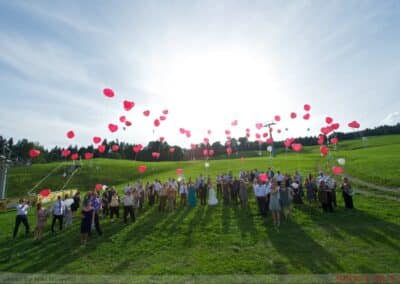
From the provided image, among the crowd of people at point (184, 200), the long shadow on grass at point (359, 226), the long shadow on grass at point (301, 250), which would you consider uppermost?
the crowd of people at point (184, 200)

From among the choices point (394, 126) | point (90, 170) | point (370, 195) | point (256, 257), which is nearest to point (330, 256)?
point (256, 257)

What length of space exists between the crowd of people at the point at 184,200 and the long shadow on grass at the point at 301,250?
1141 millimetres

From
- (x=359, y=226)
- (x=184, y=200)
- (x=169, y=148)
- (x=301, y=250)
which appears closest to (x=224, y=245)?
(x=301, y=250)

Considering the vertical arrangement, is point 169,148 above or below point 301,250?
above

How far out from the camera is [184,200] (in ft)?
58.6

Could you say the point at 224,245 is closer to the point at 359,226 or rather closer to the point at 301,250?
the point at 301,250

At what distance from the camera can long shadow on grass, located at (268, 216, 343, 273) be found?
7.47m

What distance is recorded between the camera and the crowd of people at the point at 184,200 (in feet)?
39.8

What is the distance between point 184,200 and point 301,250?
10.3 m

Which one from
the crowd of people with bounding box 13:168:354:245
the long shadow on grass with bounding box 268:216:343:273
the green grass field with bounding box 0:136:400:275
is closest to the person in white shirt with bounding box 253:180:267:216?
the crowd of people with bounding box 13:168:354:245

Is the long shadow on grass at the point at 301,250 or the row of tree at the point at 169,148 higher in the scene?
the row of tree at the point at 169,148

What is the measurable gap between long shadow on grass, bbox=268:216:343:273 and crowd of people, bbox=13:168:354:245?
114 cm

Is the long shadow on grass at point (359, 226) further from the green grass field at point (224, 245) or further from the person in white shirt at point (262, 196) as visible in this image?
the person in white shirt at point (262, 196)

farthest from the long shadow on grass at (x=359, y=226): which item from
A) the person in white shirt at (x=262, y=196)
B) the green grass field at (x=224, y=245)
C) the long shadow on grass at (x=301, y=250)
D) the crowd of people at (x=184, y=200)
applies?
the person in white shirt at (x=262, y=196)
